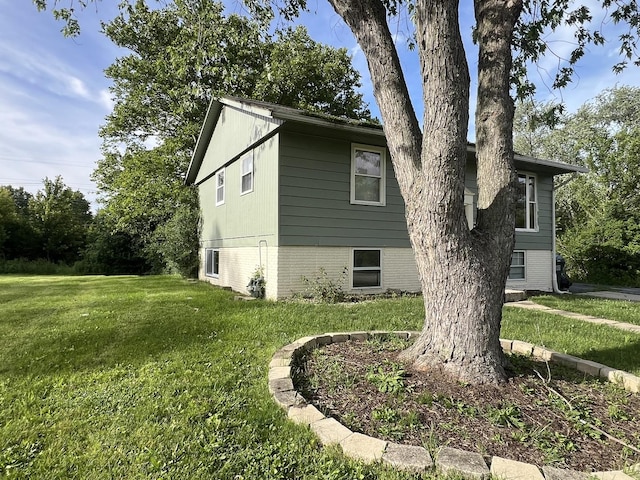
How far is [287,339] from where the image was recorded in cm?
434

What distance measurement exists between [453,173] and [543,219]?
34.1ft

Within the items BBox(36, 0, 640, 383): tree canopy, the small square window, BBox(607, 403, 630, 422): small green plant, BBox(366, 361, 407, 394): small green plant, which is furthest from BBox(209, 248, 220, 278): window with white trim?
BBox(607, 403, 630, 422): small green plant

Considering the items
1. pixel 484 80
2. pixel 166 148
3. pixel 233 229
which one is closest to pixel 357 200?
pixel 233 229

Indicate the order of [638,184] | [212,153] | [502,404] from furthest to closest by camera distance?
[638,184], [212,153], [502,404]

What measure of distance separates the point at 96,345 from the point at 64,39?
4.44m

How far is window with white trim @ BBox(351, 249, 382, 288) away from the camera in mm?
8539

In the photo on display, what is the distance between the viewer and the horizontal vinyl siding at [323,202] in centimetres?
772

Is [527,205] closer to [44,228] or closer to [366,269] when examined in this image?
[366,269]

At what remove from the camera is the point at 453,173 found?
275cm

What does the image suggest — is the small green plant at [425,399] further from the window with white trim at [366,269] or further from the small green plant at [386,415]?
the window with white trim at [366,269]

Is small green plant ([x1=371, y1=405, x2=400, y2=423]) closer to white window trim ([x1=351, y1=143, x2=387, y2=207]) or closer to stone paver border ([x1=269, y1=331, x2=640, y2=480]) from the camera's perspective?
stone paver border ([x1=269, y1=331, x2=640, y2=480])

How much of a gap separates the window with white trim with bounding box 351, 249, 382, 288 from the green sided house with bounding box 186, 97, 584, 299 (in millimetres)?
24

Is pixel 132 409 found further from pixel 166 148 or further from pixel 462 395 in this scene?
pixel 166 148

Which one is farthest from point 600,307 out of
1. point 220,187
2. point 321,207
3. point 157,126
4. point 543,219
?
point 157,126
